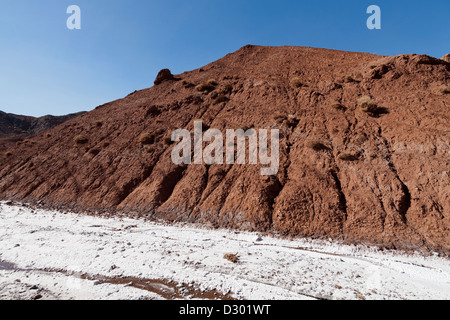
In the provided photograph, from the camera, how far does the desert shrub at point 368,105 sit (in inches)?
764

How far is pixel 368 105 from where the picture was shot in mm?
19516

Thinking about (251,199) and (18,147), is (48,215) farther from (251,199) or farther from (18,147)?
(18,147)

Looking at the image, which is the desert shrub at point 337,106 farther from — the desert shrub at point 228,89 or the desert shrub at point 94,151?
the desert shrub at point 94,151

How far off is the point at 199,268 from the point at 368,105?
20.0m

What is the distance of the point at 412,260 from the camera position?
10.1 m

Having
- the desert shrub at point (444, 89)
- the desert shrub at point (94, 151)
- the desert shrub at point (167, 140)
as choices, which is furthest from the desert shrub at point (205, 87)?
the desert shrub at point (444, 89)

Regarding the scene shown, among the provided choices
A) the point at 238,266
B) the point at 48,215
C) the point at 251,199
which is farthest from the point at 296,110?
the point at 48,215

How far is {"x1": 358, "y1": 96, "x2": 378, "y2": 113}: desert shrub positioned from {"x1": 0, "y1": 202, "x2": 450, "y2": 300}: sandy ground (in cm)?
1339

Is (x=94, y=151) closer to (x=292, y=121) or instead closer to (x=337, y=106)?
(x=292, y=121)

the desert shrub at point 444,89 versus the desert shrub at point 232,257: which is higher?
the desert shrub at point 444,89

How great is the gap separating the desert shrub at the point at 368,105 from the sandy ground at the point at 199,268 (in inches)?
527

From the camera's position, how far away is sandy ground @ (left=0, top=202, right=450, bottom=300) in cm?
717

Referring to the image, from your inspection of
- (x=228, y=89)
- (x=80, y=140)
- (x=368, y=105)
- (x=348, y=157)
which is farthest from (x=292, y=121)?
(x=80, y=140)

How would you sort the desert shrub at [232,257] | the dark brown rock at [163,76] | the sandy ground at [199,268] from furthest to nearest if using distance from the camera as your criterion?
the dark brown rock at [163,76] → the desert shrub at [232,257] → the sandy ground at [199,268]
